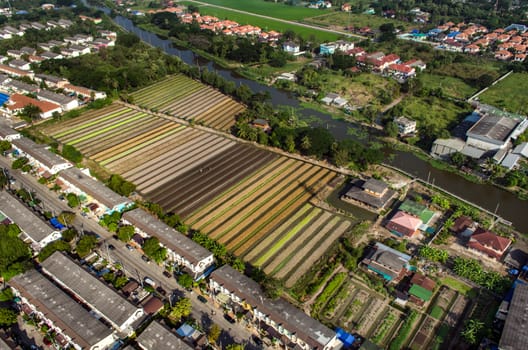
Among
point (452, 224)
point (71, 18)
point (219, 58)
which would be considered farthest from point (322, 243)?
point (71, 18)

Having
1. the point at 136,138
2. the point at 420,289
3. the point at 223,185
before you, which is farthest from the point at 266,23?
the point at 420,289

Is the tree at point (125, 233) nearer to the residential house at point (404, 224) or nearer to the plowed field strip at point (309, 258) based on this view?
the plowed field strip at point (309, 258)

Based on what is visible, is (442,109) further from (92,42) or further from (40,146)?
(92,42)

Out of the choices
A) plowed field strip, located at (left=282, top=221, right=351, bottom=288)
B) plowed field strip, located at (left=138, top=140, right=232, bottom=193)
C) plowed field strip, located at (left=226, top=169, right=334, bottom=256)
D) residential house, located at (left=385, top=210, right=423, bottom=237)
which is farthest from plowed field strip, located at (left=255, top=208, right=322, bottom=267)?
plowed field strip, located at (left=138, top=140, right=232, bottom=193)

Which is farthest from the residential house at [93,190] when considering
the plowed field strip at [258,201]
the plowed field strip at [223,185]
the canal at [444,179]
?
the canal at [444,179]

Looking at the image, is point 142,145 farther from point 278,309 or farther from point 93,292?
point 278,309

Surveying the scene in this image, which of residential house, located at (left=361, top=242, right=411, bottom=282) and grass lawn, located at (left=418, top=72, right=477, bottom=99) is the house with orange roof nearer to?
grass lawn, located at (left=418, top=72, right=477, bottom=99)
